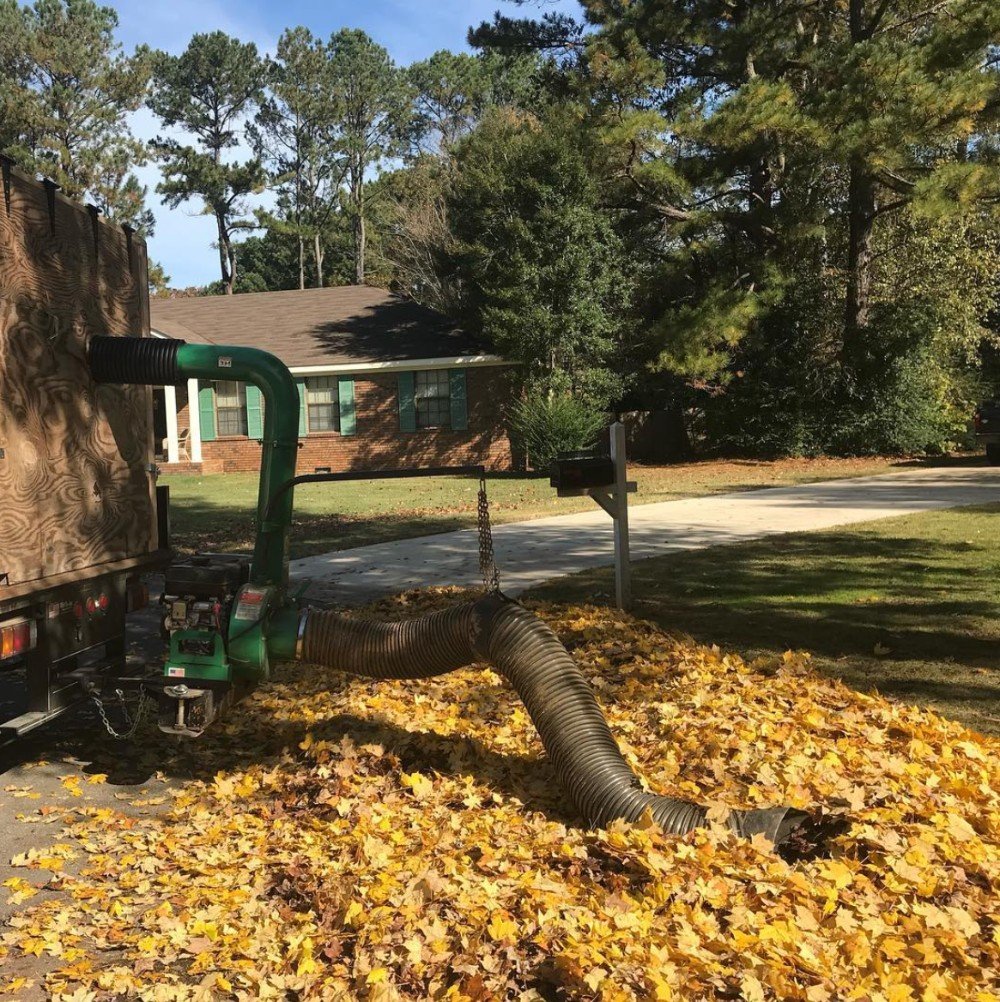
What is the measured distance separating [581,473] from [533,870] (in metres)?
Answer: 4.07

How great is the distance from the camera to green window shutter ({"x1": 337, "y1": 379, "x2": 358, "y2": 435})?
27.3 m

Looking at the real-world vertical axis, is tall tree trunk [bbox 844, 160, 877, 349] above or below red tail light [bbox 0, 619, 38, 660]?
above

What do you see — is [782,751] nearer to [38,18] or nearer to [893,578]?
[893,578]

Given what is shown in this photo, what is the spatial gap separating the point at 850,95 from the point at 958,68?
210 cm

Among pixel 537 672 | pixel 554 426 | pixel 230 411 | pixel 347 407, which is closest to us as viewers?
pixel 537 672

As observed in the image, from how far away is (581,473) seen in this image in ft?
25.5

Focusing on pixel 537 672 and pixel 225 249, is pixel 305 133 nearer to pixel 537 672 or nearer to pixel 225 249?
pixel 225 249

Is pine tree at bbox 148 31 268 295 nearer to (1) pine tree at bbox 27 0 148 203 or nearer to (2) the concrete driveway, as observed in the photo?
(1) pine tree at bbox 27 0 148 203

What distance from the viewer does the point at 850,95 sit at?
20.9 meters

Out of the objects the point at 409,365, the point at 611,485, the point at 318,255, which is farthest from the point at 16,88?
the point at 611,485

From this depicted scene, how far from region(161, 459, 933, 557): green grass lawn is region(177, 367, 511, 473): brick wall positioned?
102cm

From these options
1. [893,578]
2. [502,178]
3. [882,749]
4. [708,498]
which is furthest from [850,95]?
[882,749]

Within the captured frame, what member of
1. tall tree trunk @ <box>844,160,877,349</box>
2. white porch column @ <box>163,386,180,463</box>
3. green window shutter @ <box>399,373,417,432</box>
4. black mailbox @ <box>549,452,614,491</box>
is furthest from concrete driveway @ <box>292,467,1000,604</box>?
white porch column @ <box>163,386,180,463</box>

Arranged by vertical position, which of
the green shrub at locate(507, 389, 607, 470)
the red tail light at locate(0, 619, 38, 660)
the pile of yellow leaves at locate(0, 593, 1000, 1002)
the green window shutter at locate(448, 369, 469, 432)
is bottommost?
the pile of yellow leaves at locate(0, 593, 1000, 1002)
